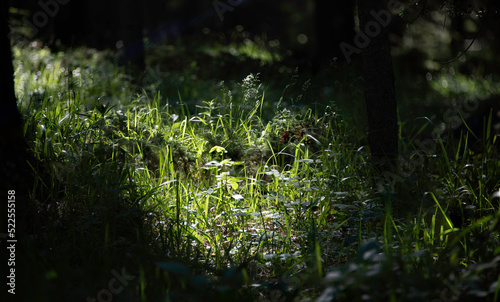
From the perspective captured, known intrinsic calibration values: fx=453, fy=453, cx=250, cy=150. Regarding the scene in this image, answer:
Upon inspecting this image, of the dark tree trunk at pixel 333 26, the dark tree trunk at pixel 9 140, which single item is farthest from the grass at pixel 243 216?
the dark tree trunk at pixel 333 26

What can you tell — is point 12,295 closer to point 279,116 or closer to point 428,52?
point 279,116

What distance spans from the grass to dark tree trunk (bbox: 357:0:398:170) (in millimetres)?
186

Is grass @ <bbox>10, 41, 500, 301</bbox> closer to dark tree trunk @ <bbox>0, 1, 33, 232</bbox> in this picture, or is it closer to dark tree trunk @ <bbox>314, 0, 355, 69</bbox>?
dark tree trunk @ <bbox>0, 1, 33, 232</bbox>

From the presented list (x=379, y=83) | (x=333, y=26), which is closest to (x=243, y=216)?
(x=379, y=83)

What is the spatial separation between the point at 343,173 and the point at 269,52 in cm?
751

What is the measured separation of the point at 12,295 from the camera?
2150mm

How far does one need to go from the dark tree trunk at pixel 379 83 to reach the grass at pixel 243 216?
186 mm

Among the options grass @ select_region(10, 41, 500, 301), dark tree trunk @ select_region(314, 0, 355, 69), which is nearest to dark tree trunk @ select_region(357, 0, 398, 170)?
grass @ select_region(10, 41, 500, 301)

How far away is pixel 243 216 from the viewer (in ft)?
10.7

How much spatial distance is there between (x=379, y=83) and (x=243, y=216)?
157cm

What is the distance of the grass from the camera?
219cm

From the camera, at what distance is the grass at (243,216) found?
219 centimetres

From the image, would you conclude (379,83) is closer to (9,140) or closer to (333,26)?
(9,140)

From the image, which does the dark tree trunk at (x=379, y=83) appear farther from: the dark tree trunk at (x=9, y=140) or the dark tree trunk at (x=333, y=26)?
the dark tree trunk at (x=333, y=26)
